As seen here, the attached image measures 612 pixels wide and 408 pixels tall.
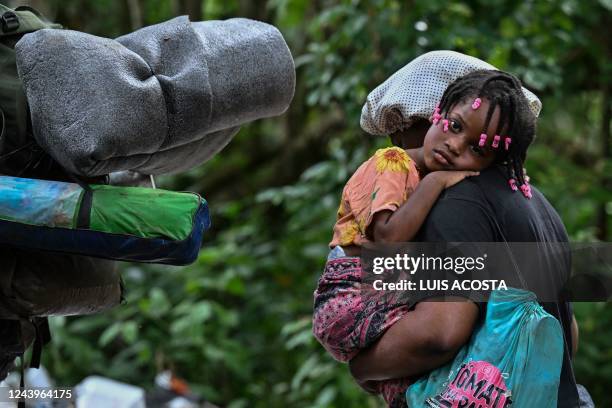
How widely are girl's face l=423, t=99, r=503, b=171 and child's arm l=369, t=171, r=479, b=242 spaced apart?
0.04 meters

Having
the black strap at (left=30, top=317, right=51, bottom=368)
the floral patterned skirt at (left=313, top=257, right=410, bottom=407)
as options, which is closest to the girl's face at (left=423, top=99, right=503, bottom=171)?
the floral patterned skirt at (left=313, top=257, right=410, bottom=407)

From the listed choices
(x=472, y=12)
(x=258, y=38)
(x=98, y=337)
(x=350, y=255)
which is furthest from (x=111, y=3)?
(x=350, y=255)

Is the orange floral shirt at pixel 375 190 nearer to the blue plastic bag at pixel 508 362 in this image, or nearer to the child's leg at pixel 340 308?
the child's leg at pixel 340 308

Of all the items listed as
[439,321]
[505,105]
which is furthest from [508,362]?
[505,105]

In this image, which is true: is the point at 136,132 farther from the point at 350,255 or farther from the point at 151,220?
the point at 350,255

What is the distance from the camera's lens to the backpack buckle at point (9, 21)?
7.59 feet

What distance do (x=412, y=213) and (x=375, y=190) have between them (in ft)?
0.36

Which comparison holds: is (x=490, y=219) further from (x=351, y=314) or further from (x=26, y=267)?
(x=26, y=267)

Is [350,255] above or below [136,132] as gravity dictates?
below

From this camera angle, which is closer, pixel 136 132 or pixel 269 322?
pixel 136 132

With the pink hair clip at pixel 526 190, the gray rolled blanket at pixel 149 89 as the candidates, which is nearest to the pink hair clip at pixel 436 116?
the pink hair clip at pixel 526 190

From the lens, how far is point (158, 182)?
649cm

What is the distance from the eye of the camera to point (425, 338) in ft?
6.31

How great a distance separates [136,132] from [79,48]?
0.23m
